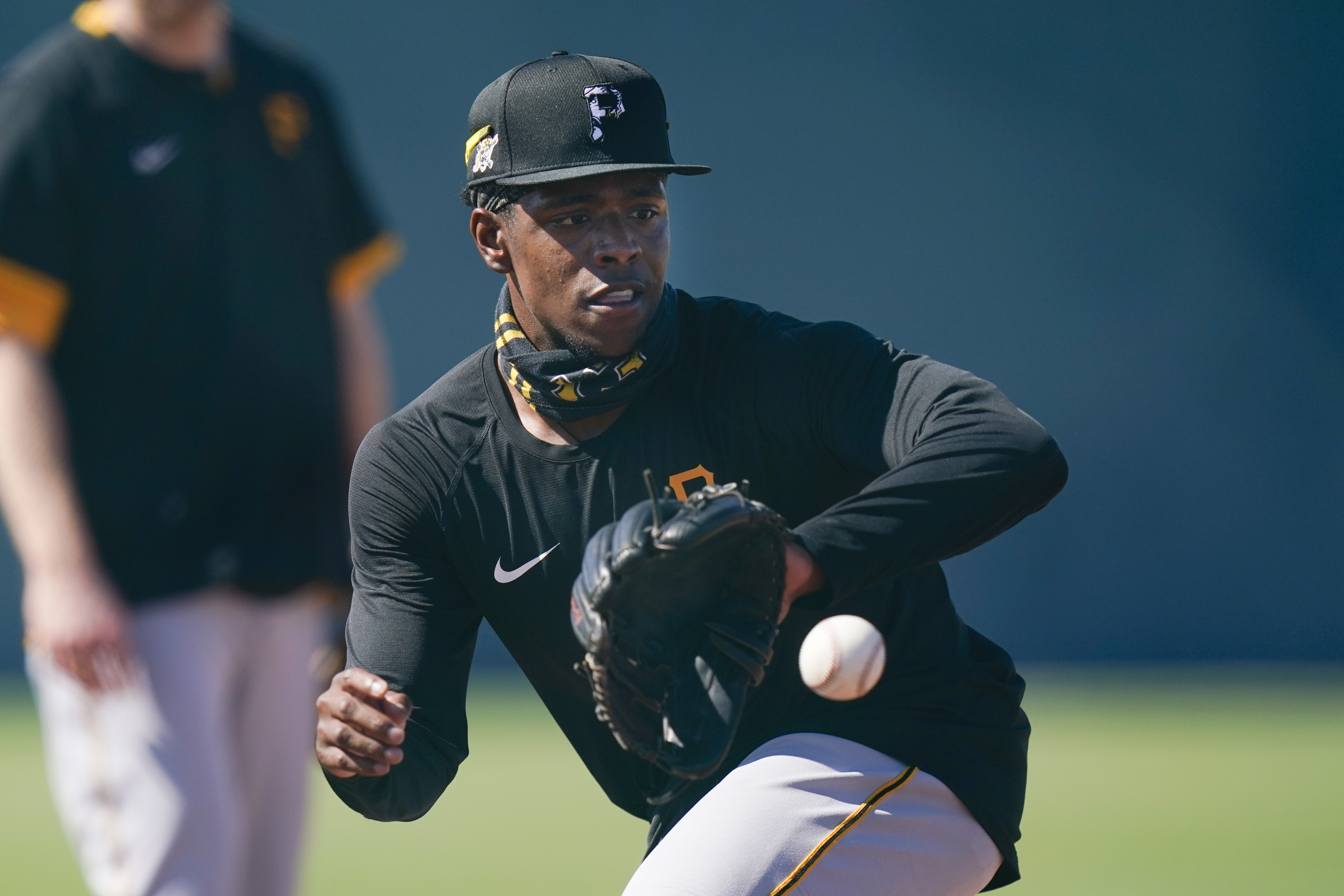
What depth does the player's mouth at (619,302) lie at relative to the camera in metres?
2.98

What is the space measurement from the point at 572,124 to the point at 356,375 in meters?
0.68

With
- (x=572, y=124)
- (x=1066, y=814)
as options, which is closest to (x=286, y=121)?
(x=572, y=124)

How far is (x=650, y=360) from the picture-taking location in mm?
2926

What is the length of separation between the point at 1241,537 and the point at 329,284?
28.4 feet

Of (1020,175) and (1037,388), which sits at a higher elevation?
(1020,175)

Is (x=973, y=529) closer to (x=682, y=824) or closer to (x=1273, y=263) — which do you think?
(x=682, y=824)

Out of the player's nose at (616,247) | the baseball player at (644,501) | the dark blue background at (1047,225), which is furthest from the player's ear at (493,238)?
the dark blue background at (1047,225)

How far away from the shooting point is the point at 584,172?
2.90 m

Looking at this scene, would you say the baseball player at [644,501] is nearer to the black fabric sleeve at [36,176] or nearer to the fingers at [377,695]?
the fingers at [377,695]

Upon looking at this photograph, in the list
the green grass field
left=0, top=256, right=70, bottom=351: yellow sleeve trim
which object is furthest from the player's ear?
the green grass field

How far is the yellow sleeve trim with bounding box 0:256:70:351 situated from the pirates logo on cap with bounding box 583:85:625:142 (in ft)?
3.23

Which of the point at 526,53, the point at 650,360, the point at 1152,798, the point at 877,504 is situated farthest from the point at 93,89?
the point at 526,53

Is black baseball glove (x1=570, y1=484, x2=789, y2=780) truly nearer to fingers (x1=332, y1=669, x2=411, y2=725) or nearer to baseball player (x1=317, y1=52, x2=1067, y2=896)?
baseball player (x1=317, y1=52, x2=1067, y2=896)

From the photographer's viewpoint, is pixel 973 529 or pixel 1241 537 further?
pixel 1241 537
